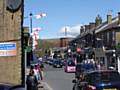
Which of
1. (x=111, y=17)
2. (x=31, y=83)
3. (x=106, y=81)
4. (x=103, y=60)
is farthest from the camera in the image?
(x=111, y=17)

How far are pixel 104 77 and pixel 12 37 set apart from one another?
6.05m

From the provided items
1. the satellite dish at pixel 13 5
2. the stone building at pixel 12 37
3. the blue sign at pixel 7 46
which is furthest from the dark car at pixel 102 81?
the satellite dish at pixel 13 5

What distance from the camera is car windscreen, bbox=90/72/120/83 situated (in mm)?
20578

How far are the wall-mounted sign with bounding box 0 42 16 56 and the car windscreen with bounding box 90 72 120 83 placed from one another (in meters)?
4.09

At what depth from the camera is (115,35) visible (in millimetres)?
87312

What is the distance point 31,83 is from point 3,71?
2493mm

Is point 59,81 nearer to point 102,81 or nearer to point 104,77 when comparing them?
point 104,77

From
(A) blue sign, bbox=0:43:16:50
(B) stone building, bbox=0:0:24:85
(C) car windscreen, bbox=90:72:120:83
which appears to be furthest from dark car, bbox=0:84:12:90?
(B) stone building, bbox=0:0:24:85

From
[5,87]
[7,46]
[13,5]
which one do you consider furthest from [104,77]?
[5,87]

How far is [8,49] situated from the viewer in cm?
2262

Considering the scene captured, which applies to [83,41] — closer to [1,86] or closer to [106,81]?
[106,81]

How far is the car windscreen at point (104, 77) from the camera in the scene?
810 inches

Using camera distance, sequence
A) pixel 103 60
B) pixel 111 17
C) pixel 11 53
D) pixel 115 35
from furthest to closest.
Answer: pixel 111 17 < pixel 103 60 < pixel 115 35 < pixel 11 53

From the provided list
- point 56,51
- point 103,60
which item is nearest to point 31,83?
point 103,60
